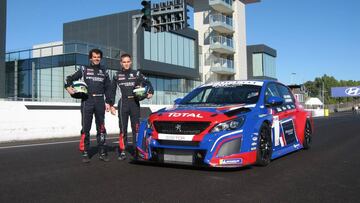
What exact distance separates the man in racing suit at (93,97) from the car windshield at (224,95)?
1.39m

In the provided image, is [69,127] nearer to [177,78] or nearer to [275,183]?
[275,183]

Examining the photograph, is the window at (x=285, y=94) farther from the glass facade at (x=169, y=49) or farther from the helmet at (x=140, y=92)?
the glass facade at (x=169, y=49)

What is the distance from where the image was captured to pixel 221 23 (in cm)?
5022

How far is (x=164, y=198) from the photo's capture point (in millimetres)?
4594

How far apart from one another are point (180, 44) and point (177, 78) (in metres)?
3.46

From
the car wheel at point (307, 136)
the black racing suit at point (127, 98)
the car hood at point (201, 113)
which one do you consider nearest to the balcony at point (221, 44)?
the car wheel at point (307, 136)

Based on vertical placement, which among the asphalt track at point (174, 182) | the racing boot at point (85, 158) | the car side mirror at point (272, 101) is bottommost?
the asphalt track at point (174, 182)

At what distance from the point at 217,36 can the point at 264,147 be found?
45198 mm

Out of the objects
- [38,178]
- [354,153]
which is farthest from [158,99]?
[38,178]

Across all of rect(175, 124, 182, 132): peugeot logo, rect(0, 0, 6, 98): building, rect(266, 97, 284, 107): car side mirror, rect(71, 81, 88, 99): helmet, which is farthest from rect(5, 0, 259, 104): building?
rect(175, 124, 182, 132): peugeot logo

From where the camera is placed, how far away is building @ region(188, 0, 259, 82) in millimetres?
50688

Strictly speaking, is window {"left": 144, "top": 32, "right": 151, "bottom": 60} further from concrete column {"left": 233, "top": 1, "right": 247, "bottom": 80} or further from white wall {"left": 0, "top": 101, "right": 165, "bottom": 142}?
white wall {"left": 0, "top": 101, "right": 165, "bottom": 142}

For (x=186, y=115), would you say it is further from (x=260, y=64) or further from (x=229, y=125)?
(x=260, y=64)

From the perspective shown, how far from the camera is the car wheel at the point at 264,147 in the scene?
21.1 ft
